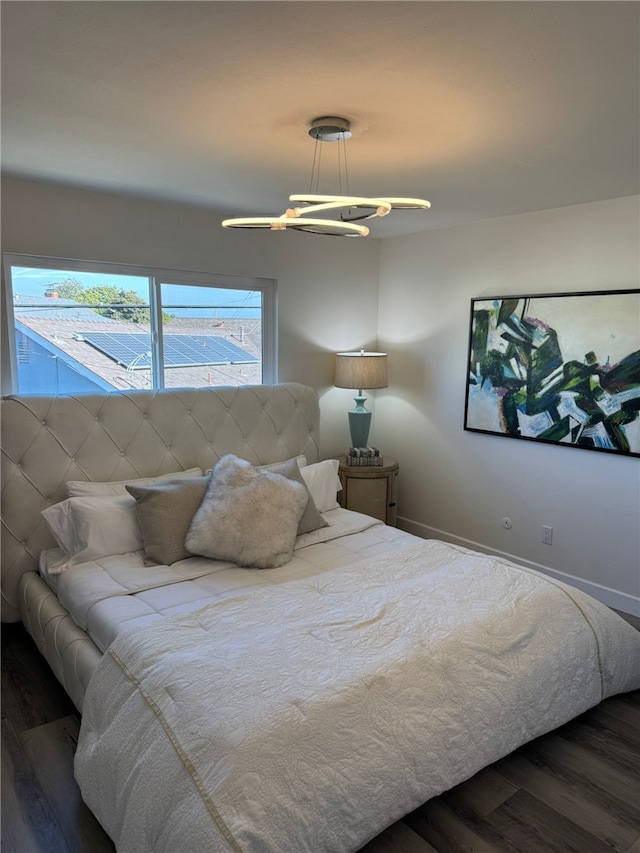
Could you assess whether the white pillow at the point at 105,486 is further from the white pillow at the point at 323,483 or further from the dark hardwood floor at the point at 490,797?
the dark hardwood floor at the point at 490,797

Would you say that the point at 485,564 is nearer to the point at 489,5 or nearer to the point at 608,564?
the point at 608,564

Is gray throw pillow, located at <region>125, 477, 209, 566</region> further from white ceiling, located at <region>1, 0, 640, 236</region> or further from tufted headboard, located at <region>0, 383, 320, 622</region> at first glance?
white ceiling, located at <region>1, 0, 640, 236</region>

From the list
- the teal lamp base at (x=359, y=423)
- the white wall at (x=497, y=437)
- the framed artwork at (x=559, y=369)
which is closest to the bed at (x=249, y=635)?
the teal lamp base at (x=359, y=423)

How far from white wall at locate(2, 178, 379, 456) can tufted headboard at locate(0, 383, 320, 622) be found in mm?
338

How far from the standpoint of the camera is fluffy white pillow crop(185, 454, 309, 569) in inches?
107


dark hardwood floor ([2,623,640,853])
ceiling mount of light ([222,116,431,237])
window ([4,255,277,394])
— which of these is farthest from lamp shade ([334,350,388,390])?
dark hardwood floor ([2,623,640,853])

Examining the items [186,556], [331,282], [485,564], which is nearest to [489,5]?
[485,564]

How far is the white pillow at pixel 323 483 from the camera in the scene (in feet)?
11.3

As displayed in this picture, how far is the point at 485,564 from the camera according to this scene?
2631mm

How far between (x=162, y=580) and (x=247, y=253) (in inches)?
90.4

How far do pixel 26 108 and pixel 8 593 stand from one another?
2.32 m

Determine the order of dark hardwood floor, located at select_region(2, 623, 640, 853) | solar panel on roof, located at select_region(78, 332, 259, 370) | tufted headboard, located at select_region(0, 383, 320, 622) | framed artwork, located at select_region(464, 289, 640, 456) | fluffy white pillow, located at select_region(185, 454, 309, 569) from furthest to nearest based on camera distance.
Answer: solar panel on roof, located at select_region(78, 332, 259, 370), framed artwork, located at select_region(464, 289, 640, 456), tufted headboard, located at select_region(0, 383, 320, 622), fluffy white pillow, located at select_region(185, 454, 309, 569), dark hardwood floor, located at select_region(2, 623, 640, 853)

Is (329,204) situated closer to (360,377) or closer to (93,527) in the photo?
(93,527)

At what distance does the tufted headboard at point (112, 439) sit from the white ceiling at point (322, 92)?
1.21 m
